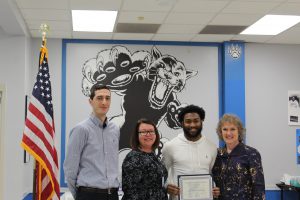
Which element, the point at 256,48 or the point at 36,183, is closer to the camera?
the point at 36,183

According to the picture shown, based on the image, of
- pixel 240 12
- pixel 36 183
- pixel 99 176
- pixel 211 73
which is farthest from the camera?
pixel 211 73

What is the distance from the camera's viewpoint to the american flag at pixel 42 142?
11.7 ft

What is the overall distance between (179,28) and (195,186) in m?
3.29

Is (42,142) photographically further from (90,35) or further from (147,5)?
(90,35)

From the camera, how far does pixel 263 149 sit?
684cm

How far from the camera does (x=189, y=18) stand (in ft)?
17.9

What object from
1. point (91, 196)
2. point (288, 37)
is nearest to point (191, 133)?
point (91, 196)

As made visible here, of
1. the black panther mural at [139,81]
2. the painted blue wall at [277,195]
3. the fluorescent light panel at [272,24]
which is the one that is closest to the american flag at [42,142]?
the black panther mural at [139,81]

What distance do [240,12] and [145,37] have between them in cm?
177

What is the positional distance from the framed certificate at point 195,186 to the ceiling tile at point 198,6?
7.84 feet

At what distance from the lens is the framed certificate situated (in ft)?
10.2

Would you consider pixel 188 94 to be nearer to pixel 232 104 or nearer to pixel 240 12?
pixel 232 104

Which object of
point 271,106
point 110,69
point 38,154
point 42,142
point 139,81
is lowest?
point 38,154

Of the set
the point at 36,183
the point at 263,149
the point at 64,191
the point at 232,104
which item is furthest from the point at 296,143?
the point at 36,183
